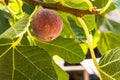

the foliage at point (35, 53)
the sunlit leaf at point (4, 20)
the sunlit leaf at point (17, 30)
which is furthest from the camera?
the sunlit leaf at point (4, 20)

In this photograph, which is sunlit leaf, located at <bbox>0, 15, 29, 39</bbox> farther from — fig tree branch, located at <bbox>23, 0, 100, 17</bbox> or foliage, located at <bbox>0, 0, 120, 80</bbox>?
fig tree branch, located at <bbox>23, 0, 100, 17</bbox>

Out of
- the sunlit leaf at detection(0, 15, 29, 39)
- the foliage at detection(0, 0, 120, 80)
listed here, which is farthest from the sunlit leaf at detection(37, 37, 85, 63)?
the sunlit leaf at detection(0, 15, 29, 39)

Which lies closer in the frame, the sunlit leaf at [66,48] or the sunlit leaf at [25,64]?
the sunlit leaf at [25,64]

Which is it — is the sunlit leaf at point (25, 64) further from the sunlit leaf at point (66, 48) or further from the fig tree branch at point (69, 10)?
the sunlit leaf at point (66, 48)

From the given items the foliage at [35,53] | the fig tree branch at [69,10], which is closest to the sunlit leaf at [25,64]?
the foliage at [35,53]

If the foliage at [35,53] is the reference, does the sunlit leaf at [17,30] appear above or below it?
above

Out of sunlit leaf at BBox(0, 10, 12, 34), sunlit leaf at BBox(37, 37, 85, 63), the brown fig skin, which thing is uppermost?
the brown fig skin

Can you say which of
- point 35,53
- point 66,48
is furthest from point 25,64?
point 66,48

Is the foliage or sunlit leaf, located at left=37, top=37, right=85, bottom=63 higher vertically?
the foliage

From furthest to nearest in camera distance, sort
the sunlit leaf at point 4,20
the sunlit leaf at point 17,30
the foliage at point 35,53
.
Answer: the sunlit leaf at point 4,20
the foliage at point 35,53
the sunlit leaf at point 17,30

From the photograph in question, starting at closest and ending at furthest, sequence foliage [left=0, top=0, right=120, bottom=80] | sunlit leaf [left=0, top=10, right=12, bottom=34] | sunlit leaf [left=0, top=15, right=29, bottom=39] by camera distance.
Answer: sunlit leaf [left=0, top=15, right=29, bottom=39]
foliage [left=0, top=0, right=120, bottom=80]
sunlit leaf [left=0, top=10, right=12, bottom=34]

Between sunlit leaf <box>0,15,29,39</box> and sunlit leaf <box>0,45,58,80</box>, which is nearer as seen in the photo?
sunlit leaf <box>0,15,29,39</box>

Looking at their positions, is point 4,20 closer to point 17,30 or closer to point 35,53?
point 35,53
